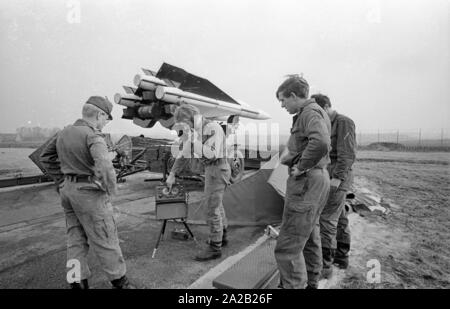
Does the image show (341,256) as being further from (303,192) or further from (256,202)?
(256,202)

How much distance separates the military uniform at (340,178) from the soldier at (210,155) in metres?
1.33

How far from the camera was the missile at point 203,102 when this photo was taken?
943 centimetres

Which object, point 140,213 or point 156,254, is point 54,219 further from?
point 156,254

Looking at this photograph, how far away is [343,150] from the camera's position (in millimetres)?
3398

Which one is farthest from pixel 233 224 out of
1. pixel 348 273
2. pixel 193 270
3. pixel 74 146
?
pixel 74 146

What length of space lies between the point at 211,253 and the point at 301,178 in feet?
5.98

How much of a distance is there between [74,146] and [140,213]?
3.44m

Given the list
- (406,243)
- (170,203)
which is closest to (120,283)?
(170,203)

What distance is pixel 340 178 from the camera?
3.35 meters

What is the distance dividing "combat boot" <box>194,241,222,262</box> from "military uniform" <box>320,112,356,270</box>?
1.34 m

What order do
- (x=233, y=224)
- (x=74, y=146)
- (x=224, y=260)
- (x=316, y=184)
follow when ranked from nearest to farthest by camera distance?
(x=316, y=184), (x=74, y=146), (x=224, y=260), (x=233, y=224)

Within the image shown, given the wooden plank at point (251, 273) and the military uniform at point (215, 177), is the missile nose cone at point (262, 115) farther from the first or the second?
the wooden plank at point (251, 273)

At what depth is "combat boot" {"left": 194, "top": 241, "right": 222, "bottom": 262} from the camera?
3.67m

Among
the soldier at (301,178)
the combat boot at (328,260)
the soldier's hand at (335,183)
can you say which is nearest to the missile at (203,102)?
the soldier's hand at (335,183)
